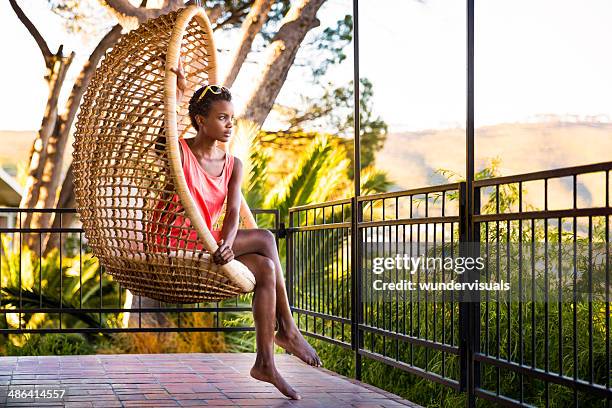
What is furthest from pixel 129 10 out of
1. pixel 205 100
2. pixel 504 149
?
pixel 504 149

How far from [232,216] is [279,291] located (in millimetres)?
366

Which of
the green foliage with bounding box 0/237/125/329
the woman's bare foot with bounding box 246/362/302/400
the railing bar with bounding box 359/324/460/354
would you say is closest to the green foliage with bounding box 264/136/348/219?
the green foliage with bounding box 0/237/125/329

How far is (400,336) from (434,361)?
1.07 meters

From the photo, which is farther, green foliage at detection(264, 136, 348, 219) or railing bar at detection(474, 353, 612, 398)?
green foliage at detection(264, 136, 348, 219)

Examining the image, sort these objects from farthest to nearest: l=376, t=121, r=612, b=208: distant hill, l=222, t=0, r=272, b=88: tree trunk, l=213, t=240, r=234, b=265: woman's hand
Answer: l=376, t=121, r=612, b=208: distant hill
l=222, t=0, r=272, b=88: tree trunk
l=213, t=240, r=234, b=265: woman's hand

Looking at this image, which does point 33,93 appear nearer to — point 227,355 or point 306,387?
→ point 227,355

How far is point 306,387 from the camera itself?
13.9 ft

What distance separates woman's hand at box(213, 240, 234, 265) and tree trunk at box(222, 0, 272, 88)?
569 cm

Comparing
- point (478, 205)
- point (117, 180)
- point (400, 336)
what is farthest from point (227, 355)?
point (478, 205)

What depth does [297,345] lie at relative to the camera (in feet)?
12.5

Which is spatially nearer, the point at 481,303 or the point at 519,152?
the point at 481,303

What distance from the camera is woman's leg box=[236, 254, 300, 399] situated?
3.70 m

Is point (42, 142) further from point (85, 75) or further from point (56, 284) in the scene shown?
point (56, 284)

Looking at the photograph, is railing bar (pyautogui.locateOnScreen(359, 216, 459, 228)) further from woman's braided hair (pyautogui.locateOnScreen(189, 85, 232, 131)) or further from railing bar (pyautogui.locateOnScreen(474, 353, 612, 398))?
woman's braided hair (pyautogui.locateOnScreen(189, 85, 232, 131))
